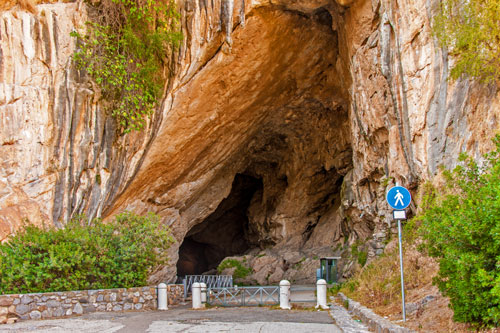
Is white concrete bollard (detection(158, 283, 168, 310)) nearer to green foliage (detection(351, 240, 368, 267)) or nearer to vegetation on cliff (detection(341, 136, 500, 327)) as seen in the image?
vegetation on cliff (detection(341, 136, 500, 327))

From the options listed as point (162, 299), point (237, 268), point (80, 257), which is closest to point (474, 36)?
point (162, 299)

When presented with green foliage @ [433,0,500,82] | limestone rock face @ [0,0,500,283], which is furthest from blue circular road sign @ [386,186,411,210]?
green foliage @ [433,0,500,82]

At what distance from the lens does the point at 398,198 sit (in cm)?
591

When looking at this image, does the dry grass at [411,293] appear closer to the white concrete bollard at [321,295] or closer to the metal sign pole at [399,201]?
the metal sign pole at [399,201]

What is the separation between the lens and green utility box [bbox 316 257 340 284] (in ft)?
56.7

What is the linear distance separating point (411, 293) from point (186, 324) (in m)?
4.16

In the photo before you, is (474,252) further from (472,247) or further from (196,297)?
(196,297)

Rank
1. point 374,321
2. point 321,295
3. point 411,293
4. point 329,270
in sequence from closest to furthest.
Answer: point 374,321
point 411,293
point 321,295
point 329,270

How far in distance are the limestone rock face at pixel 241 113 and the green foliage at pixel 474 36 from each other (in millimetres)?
470

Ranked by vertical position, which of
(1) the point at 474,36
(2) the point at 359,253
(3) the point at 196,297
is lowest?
(3) the point at 196,297

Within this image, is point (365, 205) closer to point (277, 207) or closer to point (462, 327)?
point (277, 207)

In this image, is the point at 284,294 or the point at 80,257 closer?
the point at 80,257

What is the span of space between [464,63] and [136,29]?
11393 mm

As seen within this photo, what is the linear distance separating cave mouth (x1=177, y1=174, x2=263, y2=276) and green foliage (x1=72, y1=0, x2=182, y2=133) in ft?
52.8
